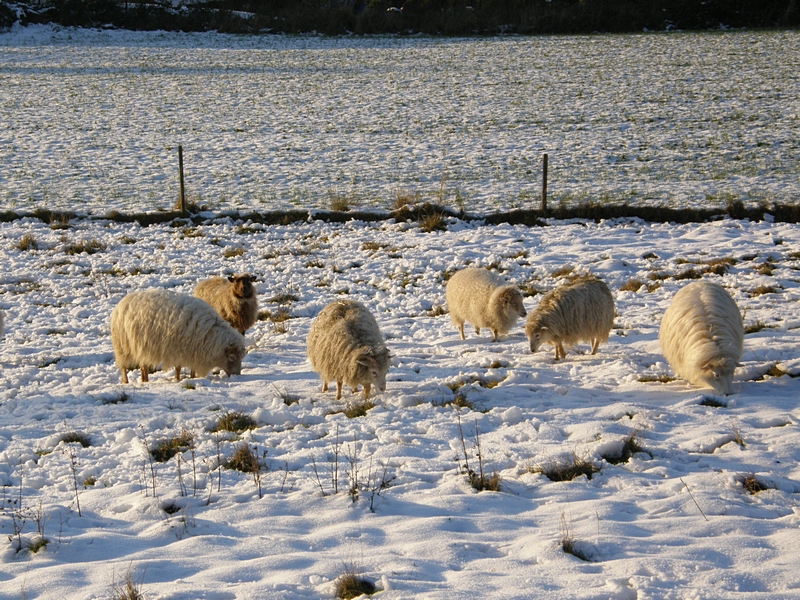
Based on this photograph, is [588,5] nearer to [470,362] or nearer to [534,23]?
[534,23]

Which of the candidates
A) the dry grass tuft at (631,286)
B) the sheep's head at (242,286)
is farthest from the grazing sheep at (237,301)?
the dry grass tuft at (631,286)

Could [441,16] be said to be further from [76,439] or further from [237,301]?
→ [76,439]

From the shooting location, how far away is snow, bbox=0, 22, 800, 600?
14.5 feet

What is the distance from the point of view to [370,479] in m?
5.52

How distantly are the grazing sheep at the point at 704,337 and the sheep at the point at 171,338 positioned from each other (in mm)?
4851

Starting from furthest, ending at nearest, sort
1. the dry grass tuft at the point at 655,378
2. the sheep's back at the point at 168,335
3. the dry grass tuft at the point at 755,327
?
1. the dry grass tuft at the point at 755,327
2. the sheep's back at the point at 168,335
3. the dry grass tuft at the point at 655,378

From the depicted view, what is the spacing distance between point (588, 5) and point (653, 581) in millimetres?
45383

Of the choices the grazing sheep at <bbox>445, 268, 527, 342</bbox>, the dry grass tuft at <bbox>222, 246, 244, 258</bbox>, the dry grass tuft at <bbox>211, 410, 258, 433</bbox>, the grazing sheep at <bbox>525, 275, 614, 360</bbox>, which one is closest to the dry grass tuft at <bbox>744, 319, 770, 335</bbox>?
the grazing sheep at <bbox>525, 275, 614, 360</bbox>

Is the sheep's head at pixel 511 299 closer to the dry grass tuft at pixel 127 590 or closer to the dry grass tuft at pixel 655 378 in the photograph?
the dry grass tuft at pixel 655 378

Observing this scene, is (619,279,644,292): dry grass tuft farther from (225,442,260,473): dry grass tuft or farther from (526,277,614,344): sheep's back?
(225,442,260,473): dry grass tuft

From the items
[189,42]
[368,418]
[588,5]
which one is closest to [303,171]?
[368,418]

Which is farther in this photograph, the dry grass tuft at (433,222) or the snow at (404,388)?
the dry grass tuft at (433,222)

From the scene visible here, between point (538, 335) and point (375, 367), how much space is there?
2.32 metres

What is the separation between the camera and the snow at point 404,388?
442cm
